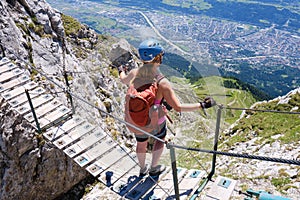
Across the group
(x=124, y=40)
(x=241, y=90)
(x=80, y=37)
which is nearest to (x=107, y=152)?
(x=124, y=40)

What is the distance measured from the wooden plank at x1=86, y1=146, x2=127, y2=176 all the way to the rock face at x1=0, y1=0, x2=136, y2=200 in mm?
2682

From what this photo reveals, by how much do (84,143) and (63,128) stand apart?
1.21m

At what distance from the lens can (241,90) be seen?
137625mm

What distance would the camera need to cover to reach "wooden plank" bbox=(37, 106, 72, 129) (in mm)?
10172

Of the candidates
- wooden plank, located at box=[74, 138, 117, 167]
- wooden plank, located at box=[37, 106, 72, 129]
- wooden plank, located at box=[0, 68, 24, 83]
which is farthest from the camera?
wooden plank, located at box=[0, 68, 24, 83]

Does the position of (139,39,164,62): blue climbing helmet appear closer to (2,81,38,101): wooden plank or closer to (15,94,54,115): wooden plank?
(15,94,54,115): wooden plank

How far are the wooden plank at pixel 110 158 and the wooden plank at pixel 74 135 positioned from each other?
1.37 m

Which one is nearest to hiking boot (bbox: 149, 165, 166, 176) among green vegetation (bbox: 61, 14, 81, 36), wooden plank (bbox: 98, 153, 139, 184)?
wooden plank (bbox: 98, 153, 139, 184)

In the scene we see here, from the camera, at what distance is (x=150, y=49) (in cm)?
557

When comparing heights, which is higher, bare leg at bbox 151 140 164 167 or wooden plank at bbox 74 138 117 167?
bare leg at bbox 151 140 164 167

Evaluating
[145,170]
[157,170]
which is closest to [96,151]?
[145,170]

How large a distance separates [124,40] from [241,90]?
454ft

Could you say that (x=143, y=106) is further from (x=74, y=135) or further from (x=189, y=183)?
(x=74, y=135)

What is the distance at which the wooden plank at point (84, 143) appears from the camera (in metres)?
9.14
